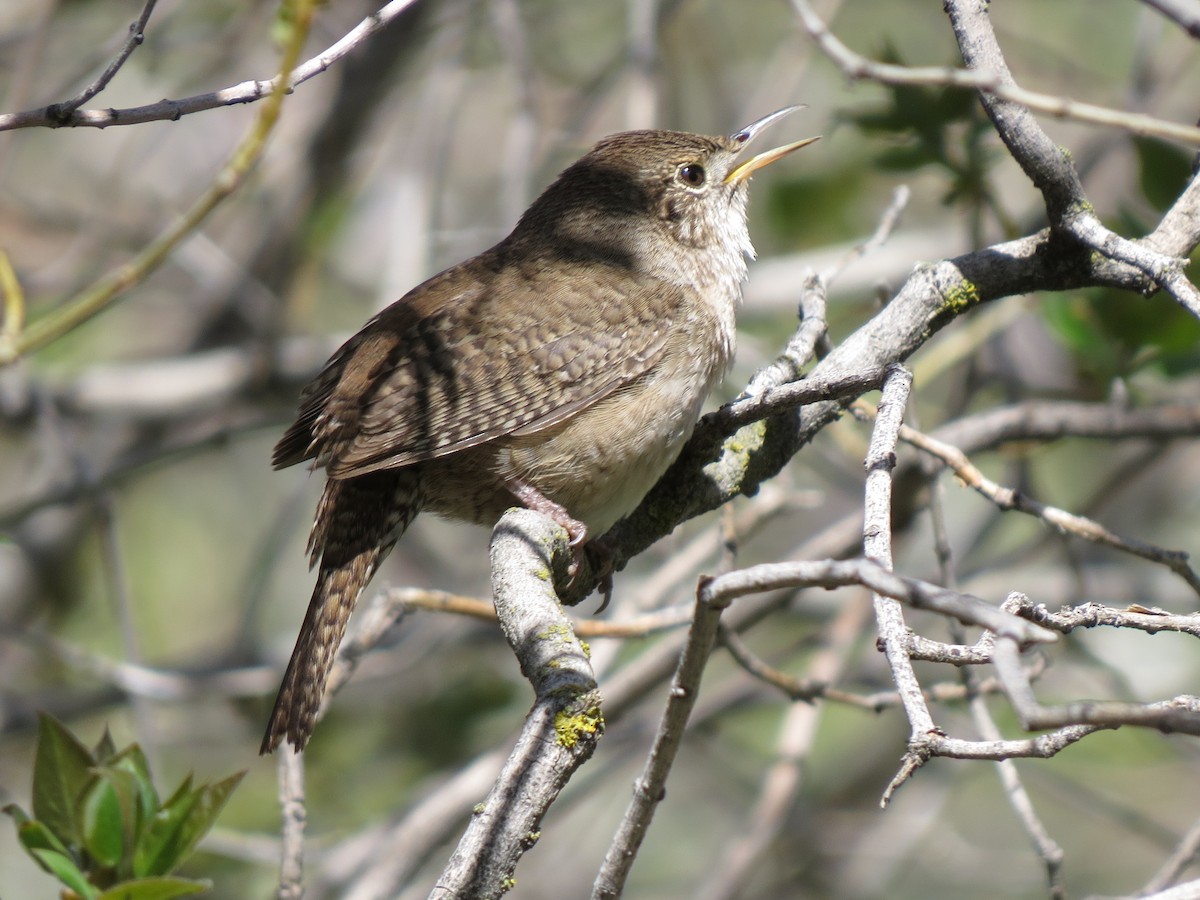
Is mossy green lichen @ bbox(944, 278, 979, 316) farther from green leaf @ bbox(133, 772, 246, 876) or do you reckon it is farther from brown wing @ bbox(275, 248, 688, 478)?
green leaf @ bbox(133, 772, 246, 876)

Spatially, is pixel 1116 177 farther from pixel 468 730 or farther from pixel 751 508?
pixel 468 730

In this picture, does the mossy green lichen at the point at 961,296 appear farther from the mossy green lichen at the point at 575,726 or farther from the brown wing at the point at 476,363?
the mossy green lichen at the point at 575,726

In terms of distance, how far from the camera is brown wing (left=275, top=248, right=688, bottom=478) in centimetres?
283

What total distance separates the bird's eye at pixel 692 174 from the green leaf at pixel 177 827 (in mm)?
2315

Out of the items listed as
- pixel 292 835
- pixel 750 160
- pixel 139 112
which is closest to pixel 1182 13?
pixel 139 112

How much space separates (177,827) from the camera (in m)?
1.83

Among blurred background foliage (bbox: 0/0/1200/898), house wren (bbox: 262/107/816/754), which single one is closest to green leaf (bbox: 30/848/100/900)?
house wren (bbox: 262/107/816/754)

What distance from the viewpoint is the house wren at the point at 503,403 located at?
2.81 meters

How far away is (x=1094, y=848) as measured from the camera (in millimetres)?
6270

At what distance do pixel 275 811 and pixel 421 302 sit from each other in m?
2.23

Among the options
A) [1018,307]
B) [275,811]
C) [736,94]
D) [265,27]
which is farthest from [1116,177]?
[275,811]

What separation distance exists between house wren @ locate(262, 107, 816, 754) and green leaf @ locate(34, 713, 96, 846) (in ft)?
2.19

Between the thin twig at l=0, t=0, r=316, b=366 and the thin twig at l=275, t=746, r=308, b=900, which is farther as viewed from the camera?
the thin twig at l=275, t=746, r=308, b=900

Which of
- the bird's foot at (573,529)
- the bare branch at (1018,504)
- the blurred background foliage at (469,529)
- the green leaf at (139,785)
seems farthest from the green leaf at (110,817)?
the blurred background foliage at (469,529)
